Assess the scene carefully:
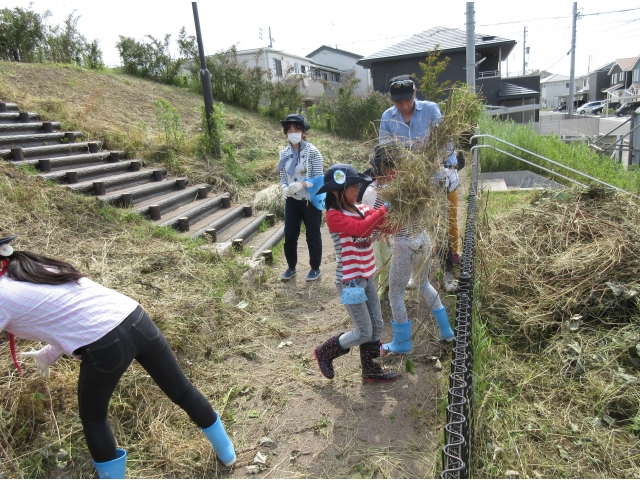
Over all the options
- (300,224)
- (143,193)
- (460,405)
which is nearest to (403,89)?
(300,224)

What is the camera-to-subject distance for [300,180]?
519 centimetres

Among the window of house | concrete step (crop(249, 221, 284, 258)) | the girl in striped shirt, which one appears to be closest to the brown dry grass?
the girl in striped shirt

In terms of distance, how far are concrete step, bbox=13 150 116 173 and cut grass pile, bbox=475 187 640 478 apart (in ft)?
18.5

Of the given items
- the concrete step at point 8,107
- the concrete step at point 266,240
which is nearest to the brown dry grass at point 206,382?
the concrete step at point 266,240

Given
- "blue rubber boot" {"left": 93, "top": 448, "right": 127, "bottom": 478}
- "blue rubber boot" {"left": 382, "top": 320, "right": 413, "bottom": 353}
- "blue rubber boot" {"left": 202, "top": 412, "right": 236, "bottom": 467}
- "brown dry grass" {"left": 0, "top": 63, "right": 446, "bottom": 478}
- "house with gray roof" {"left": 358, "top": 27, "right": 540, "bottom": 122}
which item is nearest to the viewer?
"blue rubber boot" {"left": 93, "top": 448, "right": 127, "bottom": 478}

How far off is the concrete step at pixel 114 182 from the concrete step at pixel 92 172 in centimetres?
13

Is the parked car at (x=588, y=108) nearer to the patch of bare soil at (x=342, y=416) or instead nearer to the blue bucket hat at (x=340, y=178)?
the patch of bare soil at (x=342, y=416)

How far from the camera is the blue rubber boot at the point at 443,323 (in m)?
3.49

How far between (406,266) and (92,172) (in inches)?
213

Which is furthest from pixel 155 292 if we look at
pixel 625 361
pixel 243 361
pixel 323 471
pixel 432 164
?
pixel 625 361

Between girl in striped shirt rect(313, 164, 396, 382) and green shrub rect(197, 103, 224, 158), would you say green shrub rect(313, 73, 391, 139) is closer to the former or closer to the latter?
green shrub rect(197, 103, 224, 158)

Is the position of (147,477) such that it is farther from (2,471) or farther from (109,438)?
(2,471)

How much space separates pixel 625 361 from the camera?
9.84 ft

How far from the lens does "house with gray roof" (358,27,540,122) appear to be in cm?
2623
